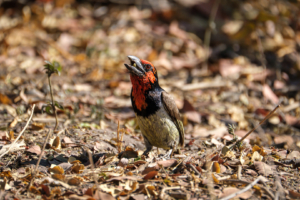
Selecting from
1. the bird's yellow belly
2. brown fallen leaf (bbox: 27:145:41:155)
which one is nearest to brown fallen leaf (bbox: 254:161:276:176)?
the bird's yellow belly

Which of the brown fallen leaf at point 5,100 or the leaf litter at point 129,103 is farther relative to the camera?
the brown fallen leaf at point 5,100

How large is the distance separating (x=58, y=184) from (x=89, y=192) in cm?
34

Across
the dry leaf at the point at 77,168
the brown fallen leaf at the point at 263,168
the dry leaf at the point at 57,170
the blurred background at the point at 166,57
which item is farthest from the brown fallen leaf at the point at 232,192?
the blurred background at the point at 166,57

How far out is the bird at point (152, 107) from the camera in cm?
362

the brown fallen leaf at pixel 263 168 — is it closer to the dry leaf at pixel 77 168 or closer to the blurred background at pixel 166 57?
the blurred background at pixel 166 57

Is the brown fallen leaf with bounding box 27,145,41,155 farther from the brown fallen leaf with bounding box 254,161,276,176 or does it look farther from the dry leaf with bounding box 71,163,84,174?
the brown fallen leaf with bounding box 254,161,276,176

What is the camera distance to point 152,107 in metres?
3.63

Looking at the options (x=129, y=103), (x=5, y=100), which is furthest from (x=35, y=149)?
(x=129, y=103)

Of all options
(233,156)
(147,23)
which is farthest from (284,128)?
(147,23)

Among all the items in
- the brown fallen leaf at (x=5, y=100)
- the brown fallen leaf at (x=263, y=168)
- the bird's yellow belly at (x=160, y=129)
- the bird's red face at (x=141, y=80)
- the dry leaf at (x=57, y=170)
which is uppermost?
the bird's red face at (x=141, y=80)

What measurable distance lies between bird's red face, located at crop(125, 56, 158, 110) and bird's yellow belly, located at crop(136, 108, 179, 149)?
18 centimetres

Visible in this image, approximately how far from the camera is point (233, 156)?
341 centimetres

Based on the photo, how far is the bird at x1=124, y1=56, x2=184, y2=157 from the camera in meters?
3.62

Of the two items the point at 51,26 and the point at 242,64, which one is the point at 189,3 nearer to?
the point at 242,64
